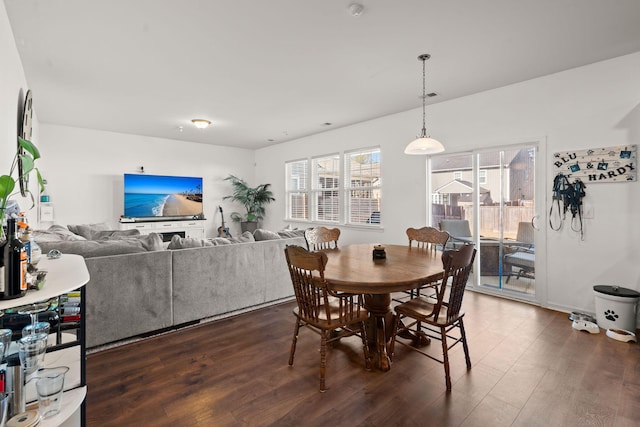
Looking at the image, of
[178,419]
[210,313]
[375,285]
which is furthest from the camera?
[210,313]

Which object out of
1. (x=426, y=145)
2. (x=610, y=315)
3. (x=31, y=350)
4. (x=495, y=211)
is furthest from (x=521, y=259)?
(x=31, y=350)

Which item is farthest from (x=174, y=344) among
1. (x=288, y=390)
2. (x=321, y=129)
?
(x=321, y=129)

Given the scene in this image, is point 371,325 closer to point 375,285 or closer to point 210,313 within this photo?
point 375,285

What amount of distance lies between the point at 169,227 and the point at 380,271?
6.09 m

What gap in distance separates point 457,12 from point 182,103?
3810mm

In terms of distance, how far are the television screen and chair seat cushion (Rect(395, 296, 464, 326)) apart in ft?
20.3

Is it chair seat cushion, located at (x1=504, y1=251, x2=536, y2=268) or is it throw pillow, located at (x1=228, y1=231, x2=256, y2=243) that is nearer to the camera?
throw pillow, located at (x1=228, y1=231, x2=256, y2=243)

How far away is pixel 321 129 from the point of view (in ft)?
20.7

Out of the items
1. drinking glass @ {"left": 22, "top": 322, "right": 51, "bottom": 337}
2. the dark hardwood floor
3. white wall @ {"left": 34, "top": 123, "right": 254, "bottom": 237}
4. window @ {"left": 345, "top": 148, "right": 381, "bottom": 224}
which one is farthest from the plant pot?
drinking glass @ {"left": 22, "top": 322, "right": 51, "bottom": 337}

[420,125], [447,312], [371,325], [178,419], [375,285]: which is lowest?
[178,419]

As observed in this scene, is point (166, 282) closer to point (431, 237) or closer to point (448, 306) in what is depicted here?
point (448, 306)

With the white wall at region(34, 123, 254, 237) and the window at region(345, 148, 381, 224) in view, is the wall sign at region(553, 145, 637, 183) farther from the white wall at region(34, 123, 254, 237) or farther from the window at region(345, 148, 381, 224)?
the white wall at region(34, 123, 254, 237)

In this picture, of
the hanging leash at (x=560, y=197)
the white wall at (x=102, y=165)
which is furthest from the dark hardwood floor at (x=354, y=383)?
the white wall at (x=102, y=165)

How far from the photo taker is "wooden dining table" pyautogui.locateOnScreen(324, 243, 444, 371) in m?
1.99
